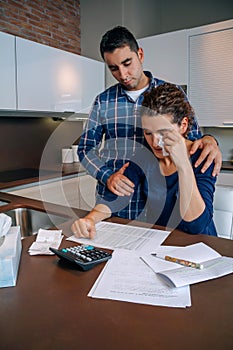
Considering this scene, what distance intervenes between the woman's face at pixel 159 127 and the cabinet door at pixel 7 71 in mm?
1466

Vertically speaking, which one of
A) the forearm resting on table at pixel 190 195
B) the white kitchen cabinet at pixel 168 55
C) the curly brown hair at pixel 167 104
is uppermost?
the white kitchen cabinet at pixel 168 55

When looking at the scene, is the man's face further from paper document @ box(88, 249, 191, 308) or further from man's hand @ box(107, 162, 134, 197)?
paper document @ box(88, 249, 191, 308)

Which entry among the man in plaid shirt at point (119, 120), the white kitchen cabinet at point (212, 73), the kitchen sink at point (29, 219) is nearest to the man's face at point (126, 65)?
the man in plaid shirt at point (119, 120)

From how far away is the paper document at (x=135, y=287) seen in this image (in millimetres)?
612

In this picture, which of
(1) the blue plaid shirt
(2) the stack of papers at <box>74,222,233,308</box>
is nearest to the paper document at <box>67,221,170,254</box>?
(2) the stack of papers at <box>74,222,233,308</box>

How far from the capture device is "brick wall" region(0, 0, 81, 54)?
8.70 ft

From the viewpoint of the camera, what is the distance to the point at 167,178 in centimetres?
119

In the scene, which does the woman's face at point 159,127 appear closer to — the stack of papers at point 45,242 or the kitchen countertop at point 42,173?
the stack of papers at point 45,242

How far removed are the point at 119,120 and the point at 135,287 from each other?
1041 mm

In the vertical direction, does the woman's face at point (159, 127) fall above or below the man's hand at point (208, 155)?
above

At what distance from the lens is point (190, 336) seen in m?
0.50

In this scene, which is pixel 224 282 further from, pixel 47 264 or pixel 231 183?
pixel 231 183

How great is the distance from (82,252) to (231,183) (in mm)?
2179

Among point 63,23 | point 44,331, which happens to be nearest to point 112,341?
point 44,331
